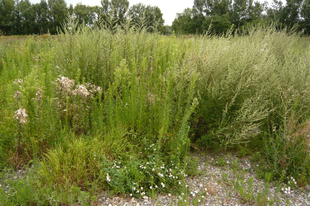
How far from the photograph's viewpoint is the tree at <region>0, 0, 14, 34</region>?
55728 mm

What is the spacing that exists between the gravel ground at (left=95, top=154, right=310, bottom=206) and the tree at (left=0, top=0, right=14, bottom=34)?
67176mm

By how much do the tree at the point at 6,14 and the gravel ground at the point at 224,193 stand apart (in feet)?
220

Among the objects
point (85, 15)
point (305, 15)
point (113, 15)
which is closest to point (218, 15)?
point (305, 15)

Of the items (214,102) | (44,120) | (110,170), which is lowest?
(110,170)

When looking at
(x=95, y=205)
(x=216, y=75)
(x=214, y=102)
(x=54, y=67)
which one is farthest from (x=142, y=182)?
(x=54, y=67)

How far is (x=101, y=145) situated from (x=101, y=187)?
0.56 m

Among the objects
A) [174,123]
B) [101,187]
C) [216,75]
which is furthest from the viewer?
[216,75]

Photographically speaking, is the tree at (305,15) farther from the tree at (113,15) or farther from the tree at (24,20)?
the tree at (24,20)

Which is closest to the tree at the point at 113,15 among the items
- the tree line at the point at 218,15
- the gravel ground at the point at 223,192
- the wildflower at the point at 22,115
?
the wildflower at the point at 22,115

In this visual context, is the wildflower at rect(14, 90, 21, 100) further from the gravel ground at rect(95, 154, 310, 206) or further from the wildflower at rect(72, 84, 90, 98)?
the gravel ground at rect(95, 154, 310, 206)

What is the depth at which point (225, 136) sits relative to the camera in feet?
11.5

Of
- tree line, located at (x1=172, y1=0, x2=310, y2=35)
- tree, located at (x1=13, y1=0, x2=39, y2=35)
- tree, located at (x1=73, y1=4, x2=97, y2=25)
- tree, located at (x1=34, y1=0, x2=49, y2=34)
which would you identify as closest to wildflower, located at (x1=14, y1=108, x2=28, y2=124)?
tree, located at (x1=73, y1=4, x2=97, y2=25)

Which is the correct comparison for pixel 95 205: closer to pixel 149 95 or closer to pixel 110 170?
pixel 110 170

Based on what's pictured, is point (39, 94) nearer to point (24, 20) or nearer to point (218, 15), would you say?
point (218, 15)
